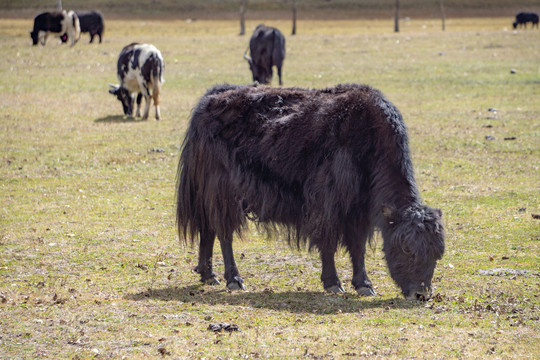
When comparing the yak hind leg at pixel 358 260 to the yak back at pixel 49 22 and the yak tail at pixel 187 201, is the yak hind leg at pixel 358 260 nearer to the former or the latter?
the yak tail at pixel 187 201

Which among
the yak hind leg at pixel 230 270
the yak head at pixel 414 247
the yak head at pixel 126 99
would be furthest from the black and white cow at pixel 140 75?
the yak head at pixel 414 247

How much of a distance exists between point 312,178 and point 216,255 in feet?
6.57

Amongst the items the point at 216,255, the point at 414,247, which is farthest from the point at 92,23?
the point at 414,247

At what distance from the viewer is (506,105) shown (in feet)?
63.9

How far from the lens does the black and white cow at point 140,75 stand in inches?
712

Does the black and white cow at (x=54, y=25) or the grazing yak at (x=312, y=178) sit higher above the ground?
the black and white cow at (x=54, y=25)

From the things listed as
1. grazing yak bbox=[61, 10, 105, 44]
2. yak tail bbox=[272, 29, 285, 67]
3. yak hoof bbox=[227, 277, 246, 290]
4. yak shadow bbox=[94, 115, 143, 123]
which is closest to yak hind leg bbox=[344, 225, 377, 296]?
yak hoof bbox=[227, 277, 246, 290]

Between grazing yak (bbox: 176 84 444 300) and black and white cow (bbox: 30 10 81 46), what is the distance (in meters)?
31.2

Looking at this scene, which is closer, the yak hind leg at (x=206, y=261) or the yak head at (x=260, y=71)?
the yak hind leg at (x=206, y=261)

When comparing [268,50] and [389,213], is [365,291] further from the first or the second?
[268,50]

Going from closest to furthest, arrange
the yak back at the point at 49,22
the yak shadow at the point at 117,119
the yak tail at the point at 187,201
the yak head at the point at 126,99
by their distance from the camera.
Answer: the yak tail at the point at 187,201, the yak shadow at the point at 117,119, the yak head at the point at 126,99, the yak back at the point at 49,22

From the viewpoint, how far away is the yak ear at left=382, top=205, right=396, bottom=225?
643 cm

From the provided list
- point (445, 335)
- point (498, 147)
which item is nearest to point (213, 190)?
point (445, 335)

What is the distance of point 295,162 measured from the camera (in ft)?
23.1
